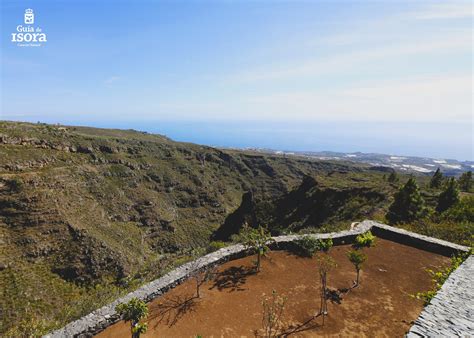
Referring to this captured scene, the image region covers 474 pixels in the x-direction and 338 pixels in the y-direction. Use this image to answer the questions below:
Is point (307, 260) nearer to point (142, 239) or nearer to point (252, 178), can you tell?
point (142, 239)

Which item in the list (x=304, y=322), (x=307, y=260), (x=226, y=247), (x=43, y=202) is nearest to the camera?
(x=304, y=322)

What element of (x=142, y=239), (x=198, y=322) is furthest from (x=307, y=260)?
(x=142, y=239)

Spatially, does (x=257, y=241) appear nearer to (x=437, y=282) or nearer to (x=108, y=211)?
(x=437, y=282)

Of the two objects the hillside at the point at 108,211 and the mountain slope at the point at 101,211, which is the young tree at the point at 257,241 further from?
the mountain slope at the point at 101,211

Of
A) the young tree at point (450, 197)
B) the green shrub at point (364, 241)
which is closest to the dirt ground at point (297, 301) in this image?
the green shrub at point (364, 241)

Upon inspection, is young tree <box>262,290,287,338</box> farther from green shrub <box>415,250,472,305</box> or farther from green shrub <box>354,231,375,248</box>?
green shrub <box>354,231,375,248</box>

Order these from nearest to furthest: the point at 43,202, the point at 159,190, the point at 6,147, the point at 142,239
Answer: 1. the point at 43,202
2. the point at 6,147
3. the point at 142,239
4. the point at 159,190
